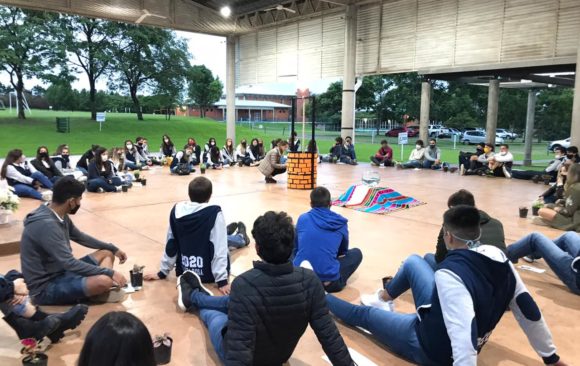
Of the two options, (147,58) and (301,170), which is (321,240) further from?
(147,58)

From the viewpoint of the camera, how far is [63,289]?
342 centimetres

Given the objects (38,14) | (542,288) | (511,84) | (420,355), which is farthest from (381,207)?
(38,14)

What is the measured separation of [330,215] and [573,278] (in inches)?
86.7

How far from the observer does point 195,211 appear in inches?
145

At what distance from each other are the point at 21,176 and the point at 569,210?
9.15 m

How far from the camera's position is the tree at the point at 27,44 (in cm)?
2652

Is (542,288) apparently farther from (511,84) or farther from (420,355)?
(511,84)

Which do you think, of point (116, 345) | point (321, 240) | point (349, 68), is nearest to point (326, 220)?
point (321, 240)

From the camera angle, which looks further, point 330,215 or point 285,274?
point 330,215

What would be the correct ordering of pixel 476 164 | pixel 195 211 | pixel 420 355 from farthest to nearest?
1. pixel 476 164
2. pixel 195 211
3. pixel 420 355

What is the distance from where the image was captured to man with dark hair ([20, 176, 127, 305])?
124 inches

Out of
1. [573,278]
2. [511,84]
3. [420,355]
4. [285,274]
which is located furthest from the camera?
[511,84]

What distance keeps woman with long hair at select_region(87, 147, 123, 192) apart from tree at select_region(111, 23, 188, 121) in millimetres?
23676

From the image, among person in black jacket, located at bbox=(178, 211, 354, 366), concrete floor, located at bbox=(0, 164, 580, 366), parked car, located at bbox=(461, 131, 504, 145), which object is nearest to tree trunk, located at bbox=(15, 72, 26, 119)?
concrete floor, located at bbox=(0, 164, 580, 366)
